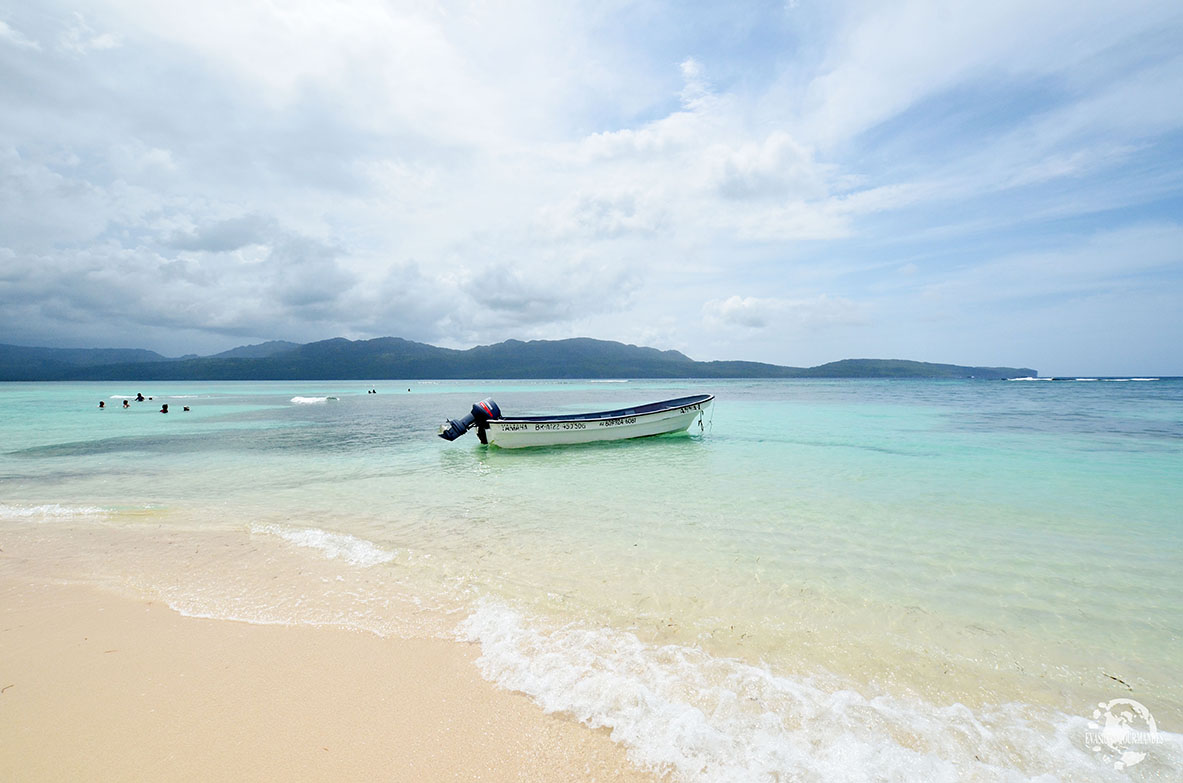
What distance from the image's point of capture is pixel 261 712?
3600 millimetres

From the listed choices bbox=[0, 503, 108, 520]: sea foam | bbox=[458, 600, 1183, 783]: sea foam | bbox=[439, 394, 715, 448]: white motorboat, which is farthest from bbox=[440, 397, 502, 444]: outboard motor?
bbox=[458, 600, 1183, 783]: sea foam

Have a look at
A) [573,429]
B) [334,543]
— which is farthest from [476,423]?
[334,543]

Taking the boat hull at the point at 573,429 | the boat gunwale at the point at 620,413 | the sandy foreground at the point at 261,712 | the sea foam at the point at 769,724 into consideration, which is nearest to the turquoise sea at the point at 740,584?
the sea foam at the point at 769,724

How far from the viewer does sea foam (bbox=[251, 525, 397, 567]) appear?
276 inches

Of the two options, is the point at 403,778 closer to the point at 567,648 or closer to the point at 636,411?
the point at 567,648

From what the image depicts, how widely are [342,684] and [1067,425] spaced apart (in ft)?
117

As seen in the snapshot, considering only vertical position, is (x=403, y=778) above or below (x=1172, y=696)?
above

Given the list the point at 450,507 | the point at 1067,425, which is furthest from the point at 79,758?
the point at 1067,425

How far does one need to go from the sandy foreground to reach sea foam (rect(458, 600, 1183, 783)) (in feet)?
0.83

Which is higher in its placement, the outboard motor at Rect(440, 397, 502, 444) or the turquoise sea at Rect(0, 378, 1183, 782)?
the outboard motor at Rect(440, 397, 502, 444)

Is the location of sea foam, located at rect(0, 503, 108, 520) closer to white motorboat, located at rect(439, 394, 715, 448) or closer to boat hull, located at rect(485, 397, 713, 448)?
white motorboat, located at rect(439, 394, 715, 448)

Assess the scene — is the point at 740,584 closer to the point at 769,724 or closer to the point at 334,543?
the point at 769,724

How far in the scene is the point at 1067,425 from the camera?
2673cm

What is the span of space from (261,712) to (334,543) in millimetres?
4377
